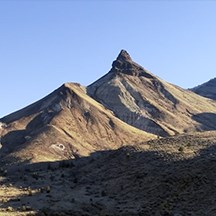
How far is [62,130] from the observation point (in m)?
106

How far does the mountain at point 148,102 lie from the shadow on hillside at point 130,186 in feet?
193

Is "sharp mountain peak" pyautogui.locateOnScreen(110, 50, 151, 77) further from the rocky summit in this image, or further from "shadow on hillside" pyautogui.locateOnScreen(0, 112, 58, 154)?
"shadow on hillside" pyautogui.locateOnScreen(0, 112, 58, 154)

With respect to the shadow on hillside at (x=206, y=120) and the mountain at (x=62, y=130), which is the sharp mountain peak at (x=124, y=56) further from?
the shadow on hillside at (x=206, y=120)

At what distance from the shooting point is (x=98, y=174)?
61.1m

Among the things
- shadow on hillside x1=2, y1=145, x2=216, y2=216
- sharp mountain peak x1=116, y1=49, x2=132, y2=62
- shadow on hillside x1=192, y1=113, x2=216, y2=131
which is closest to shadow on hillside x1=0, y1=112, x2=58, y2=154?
shadow on hillside x1=2, y1=145, x2=216, y2=216

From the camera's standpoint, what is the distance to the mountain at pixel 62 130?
95.6 metres

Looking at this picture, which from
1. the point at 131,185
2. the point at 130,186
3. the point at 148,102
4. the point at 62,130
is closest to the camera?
the point at 130,186

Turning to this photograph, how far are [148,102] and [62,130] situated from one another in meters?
35.7

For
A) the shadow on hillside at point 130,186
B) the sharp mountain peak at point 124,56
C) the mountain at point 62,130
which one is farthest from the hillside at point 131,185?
the sharp mountain peak at point 124,56

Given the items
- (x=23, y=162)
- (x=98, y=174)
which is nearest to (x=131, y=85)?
(x=23, y=162)

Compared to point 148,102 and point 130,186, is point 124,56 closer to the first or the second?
point 148,102

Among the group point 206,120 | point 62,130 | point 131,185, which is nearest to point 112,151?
point 131,185

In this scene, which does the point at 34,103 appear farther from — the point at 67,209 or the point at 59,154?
the point at 67,209

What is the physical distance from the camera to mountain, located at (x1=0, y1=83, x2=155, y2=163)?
95.6m
